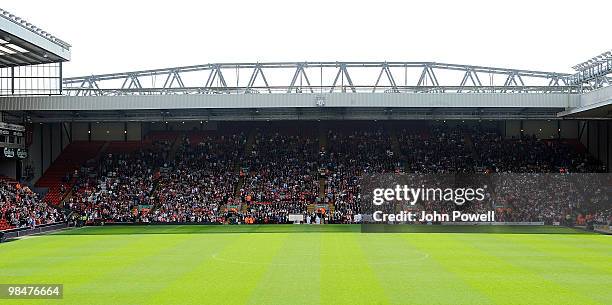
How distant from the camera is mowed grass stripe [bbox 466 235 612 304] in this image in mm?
20656

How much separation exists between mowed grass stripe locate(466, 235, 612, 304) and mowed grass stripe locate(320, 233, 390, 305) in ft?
19.0

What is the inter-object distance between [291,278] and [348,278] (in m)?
1.87

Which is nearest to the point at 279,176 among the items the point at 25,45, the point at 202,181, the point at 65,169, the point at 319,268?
the point at 202,181

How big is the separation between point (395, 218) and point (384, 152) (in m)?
16.5

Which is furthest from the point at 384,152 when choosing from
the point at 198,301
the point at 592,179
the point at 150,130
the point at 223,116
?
the point at 198,301

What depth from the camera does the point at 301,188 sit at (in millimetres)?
58500

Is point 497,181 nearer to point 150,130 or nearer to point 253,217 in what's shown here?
point 253,217
